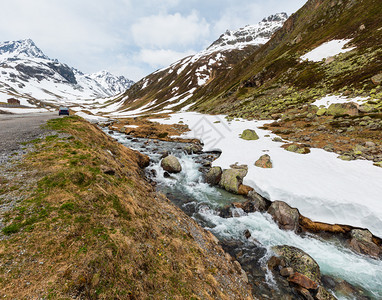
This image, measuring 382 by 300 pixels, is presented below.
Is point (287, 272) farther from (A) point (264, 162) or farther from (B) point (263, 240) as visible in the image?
(A) point (264, 162)

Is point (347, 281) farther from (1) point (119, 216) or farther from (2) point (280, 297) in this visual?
(1) point (119, 216)

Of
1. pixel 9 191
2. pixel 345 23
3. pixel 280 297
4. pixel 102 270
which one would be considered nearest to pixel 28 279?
pixel 102 270

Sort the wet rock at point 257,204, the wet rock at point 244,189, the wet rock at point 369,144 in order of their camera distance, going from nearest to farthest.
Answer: the wet rock at point 257,204, the wet rock at point 244,189, the wet rock at point 369,144

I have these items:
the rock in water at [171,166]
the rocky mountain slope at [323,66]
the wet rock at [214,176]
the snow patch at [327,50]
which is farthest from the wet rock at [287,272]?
the snow patch at [327,50]

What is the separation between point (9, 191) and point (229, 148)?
22.5m

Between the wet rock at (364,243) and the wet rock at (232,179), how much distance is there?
839cm

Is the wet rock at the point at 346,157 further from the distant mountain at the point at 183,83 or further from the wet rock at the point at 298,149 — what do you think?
the distant mountain at the point at 183,83

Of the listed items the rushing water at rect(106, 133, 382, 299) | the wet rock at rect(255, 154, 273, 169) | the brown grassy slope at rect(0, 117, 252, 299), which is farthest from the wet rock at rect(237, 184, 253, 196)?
the brown grassy slope at rect(0, 117, 252, 299)

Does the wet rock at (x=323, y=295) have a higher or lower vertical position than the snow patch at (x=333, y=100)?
lower

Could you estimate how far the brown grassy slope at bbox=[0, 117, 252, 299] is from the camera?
14.4ft

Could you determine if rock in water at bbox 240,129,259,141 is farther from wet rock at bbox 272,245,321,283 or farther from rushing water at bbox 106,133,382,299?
wet rock at bbox 272,245,321,283

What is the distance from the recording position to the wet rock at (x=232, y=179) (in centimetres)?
1644

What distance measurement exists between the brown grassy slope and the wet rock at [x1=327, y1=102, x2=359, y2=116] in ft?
106

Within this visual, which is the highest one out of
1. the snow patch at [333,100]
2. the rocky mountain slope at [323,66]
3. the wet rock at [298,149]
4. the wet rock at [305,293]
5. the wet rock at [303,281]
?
the rocky mountain slope at [323,66]
